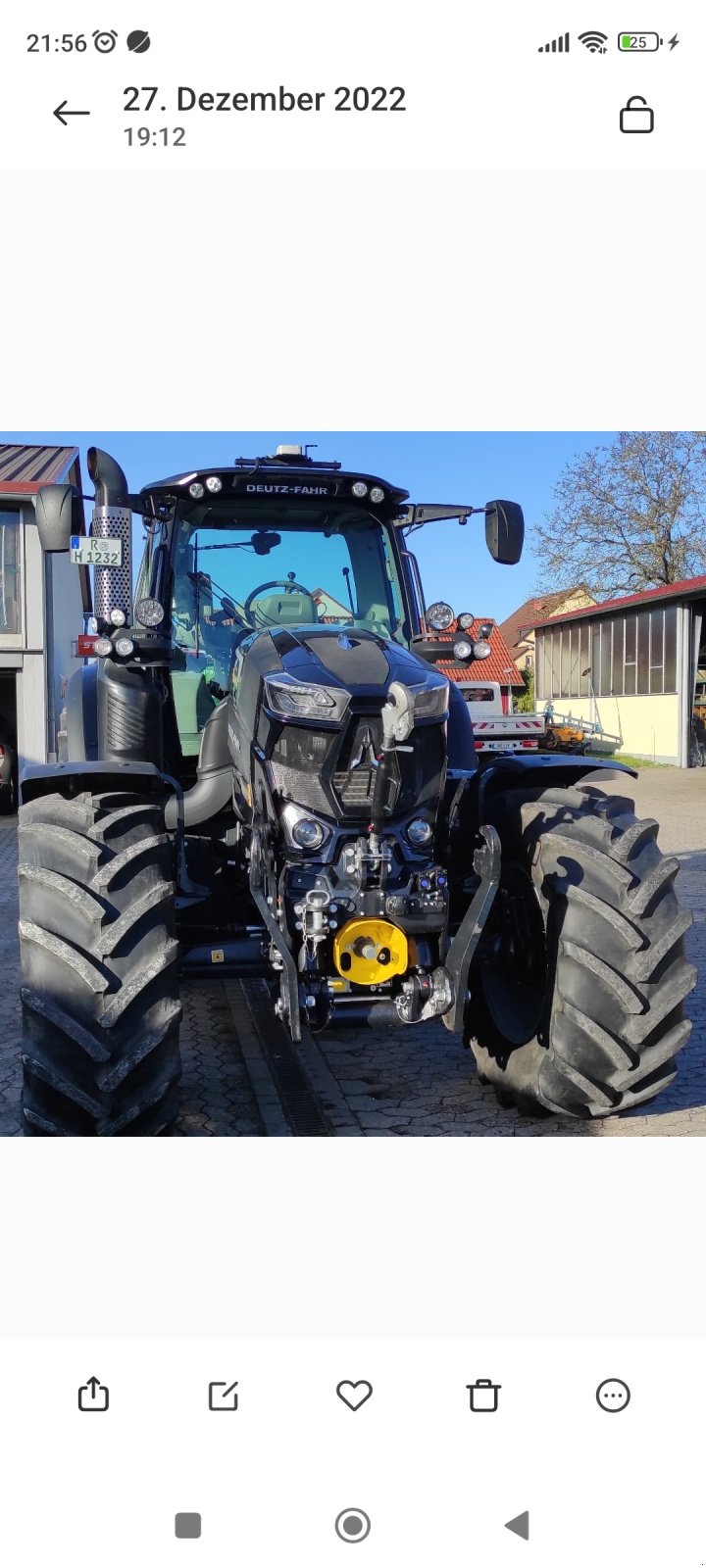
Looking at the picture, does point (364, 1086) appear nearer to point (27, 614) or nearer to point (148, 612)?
point (148, 612)

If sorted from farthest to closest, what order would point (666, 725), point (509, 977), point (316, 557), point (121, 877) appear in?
point (666, 725)
point (316, 557)
point (509, 977)
point (121, 877)

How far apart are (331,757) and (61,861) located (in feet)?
2.97

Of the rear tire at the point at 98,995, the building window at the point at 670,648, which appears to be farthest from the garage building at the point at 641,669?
the rear tire at the point at 98,995

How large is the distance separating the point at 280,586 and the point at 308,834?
1.77m

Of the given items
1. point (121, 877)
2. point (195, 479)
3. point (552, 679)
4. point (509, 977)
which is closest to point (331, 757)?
point (121, 877)

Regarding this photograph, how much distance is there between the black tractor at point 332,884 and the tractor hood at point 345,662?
11 mm

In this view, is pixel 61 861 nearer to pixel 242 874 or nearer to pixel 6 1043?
pixel 242 874

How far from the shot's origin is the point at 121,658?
183 inches

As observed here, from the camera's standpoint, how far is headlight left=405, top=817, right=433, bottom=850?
3816mm
